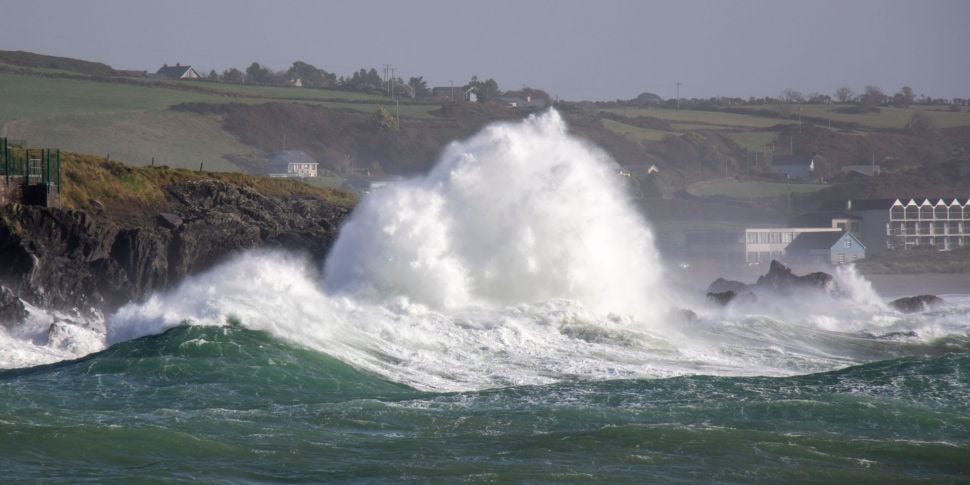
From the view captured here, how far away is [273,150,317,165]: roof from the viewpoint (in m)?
71.7

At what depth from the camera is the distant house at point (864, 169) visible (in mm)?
92062

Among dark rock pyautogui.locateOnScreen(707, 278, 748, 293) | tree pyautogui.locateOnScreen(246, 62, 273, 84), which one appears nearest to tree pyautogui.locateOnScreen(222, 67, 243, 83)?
tree pyautogui.locateOnScreen(246, 62, 273, 84)

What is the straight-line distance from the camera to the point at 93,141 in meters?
62.3

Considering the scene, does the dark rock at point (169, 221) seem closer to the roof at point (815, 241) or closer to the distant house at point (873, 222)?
the roof at point (815, 241)

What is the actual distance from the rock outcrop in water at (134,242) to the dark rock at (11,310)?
22.5 inches

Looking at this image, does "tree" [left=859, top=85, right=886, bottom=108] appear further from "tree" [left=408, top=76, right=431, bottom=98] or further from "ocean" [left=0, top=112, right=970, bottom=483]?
"ocean" [left=0, top=112, right=970, bottom=483]

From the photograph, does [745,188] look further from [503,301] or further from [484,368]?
[484,368]

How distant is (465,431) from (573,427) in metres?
1.35

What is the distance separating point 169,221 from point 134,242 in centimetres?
337

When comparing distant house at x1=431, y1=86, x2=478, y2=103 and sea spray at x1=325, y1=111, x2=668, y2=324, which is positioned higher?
distant house at x1=431, y1=86, x2=478, y2=103

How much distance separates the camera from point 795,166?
92.4m

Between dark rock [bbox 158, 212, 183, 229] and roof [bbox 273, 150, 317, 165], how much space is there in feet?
137

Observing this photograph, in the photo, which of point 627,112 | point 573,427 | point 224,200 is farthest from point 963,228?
point 573,427

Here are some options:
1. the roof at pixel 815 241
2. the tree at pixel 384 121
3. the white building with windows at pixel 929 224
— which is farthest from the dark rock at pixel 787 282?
the tree at pixel 384 121
